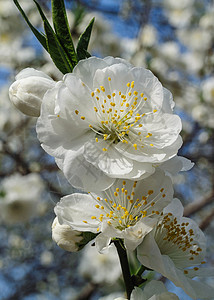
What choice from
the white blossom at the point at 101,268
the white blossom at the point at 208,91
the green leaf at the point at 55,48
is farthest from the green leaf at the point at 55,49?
the white blossom at the point at 208,91

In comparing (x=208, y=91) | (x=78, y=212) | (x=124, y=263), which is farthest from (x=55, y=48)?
(x=208, y=91)

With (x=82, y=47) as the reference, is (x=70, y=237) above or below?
below

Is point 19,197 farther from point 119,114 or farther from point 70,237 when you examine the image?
point 119,114

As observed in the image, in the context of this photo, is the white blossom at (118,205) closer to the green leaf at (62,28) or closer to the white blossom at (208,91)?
the green leaf at (62,28)

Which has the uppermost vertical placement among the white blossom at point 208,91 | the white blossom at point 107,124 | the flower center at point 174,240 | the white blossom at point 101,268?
the white blossom at point 107,124

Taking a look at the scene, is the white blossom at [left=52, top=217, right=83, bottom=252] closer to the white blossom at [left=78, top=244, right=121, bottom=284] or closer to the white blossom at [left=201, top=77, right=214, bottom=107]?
the white blossom at [left=78, top=244, right=121, bottom=284]


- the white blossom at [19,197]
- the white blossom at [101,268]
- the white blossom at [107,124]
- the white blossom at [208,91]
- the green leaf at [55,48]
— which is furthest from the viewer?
the white blossom at [208,91]

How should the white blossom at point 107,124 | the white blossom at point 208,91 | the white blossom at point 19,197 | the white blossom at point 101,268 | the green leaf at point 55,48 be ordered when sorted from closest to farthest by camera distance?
the white blossom at point 107,124
the green leaf at point 55,48
the white blossom at point 19,197
the white blossom at point 101,268
the white blossom at point 208,91
